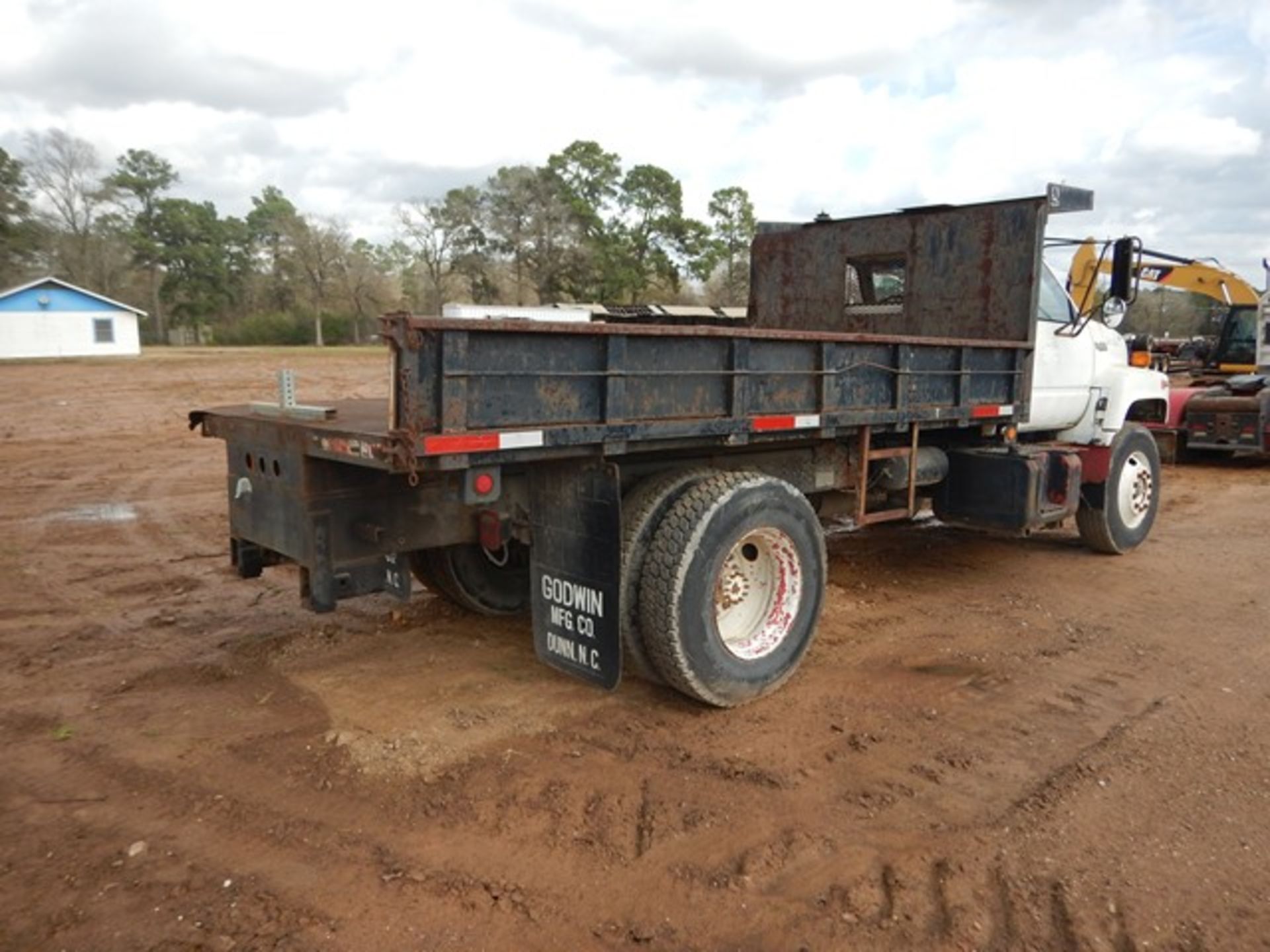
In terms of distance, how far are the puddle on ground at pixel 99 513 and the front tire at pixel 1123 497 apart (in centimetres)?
832

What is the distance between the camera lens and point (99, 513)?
865 centimetres

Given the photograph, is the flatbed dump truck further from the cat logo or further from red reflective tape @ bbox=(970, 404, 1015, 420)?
the cat logo

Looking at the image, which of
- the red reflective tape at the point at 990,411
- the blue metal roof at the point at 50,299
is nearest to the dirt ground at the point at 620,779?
the red reflective tape at the point at 990,411

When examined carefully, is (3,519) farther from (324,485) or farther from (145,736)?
(324,485)

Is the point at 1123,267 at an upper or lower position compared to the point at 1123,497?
upper

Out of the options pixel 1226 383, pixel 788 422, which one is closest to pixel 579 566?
pixel 788 422

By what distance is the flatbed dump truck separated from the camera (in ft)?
11.3

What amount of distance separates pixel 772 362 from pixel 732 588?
1.13m

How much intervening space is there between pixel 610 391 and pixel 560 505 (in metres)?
0.58

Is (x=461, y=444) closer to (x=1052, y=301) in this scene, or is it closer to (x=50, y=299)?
(x=1052, y=301)

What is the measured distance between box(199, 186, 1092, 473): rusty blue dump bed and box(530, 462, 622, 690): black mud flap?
217mm

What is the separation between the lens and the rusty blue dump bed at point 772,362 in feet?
10.6

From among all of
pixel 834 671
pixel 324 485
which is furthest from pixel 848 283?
pixel 324 485

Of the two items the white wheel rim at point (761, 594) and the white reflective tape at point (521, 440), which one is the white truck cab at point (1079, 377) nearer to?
the white wheel rim at point (761, 594)
